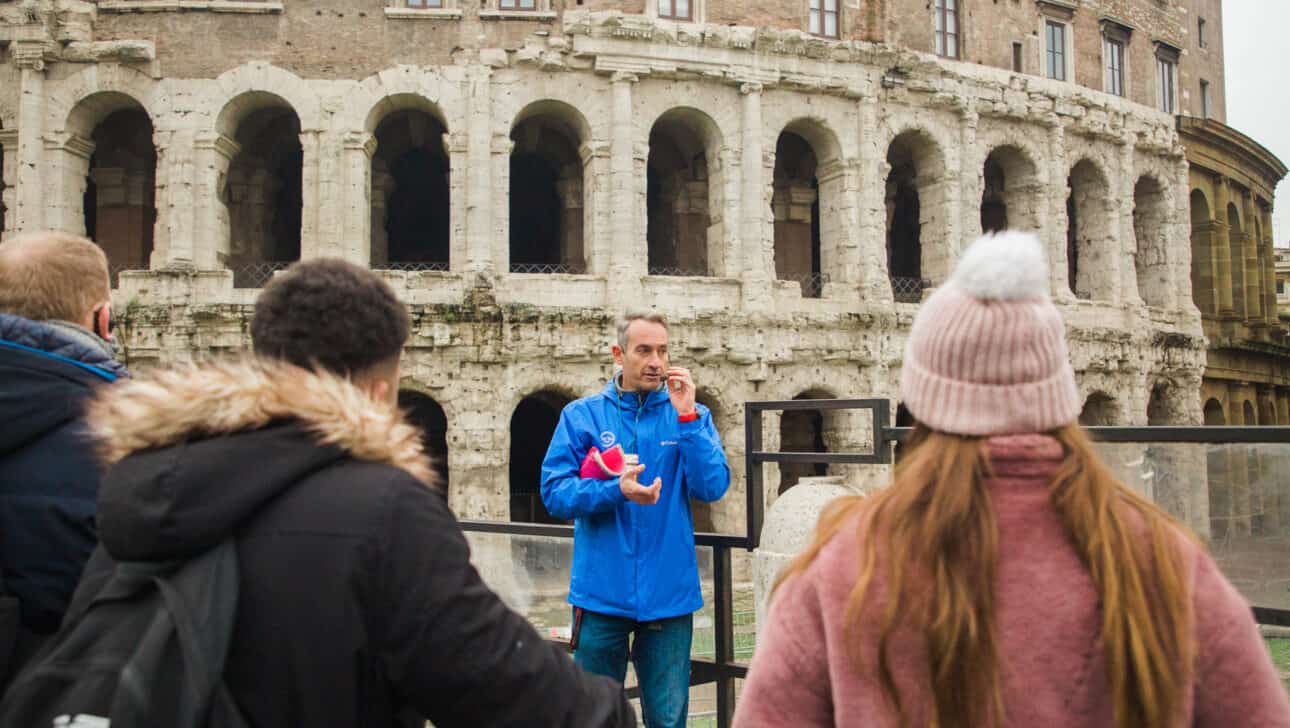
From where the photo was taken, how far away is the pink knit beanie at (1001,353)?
5.28 feet

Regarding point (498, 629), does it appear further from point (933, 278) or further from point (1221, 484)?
point (933, 278)

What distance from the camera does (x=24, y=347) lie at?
2.37 meters

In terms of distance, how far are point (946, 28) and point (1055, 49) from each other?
3.30m

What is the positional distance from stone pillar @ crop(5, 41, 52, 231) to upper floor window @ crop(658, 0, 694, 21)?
10258mm

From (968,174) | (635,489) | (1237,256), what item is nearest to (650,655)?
(635,489)

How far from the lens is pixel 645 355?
4.34m

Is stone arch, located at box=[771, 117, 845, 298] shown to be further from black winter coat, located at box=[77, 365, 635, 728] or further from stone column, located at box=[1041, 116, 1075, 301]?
black winter coat, located at box=[77, 365, 635, 728]

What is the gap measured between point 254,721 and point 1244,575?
3.97 meters

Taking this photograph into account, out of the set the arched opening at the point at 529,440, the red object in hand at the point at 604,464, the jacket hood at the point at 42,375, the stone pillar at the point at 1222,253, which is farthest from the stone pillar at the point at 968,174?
the jacket hood at the point at 42,375

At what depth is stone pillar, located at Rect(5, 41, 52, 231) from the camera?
15.4 meters

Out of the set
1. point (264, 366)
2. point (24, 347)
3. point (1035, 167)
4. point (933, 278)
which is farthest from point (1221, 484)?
point (1035, 167)

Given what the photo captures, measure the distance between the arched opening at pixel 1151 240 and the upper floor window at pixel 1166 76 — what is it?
2.26 metres

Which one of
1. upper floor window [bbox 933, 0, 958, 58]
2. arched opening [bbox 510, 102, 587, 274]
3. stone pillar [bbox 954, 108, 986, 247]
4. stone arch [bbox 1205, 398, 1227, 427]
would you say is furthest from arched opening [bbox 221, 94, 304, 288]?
stone arch [bbox 1205, 398, 1227, 427]

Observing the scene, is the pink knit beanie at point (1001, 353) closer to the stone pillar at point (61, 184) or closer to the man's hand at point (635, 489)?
the man's hand at point (635, 489)
